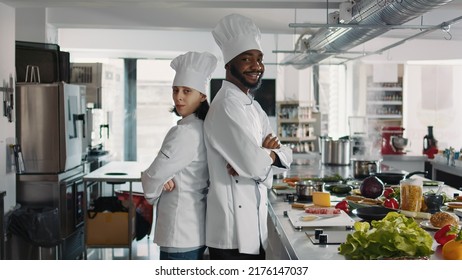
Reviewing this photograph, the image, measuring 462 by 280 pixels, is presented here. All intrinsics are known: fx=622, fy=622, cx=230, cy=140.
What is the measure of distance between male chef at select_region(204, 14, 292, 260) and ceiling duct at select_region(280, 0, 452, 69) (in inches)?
35.4

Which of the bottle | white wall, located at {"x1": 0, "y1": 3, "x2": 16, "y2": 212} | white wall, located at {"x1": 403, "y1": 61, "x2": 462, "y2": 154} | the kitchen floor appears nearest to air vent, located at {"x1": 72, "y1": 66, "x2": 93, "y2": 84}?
the kitchen floor

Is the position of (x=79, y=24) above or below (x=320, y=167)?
above

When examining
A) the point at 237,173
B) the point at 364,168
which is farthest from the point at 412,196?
the point at 364,168

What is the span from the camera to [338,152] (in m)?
5.04

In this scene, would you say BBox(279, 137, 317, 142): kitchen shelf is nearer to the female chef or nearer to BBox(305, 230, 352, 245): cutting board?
the female chef

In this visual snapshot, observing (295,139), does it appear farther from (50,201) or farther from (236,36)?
(236,36)

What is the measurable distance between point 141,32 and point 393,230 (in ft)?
23.6

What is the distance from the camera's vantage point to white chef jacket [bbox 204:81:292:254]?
7.53 feet

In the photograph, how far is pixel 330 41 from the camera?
169 inches

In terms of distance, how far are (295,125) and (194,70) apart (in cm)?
548

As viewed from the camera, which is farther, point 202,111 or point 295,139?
point 295,139
